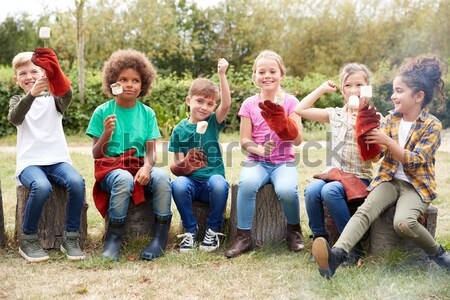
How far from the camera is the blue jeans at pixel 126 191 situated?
134 inches

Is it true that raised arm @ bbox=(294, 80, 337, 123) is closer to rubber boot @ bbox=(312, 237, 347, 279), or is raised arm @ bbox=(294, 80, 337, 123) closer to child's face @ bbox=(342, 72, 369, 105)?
child's face @ bbox=(342, 72, 369, 105)

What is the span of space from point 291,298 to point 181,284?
596 mm

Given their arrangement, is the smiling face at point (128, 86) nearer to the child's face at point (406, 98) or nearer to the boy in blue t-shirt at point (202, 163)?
the boy in blue t-shirt at point (202, 163)

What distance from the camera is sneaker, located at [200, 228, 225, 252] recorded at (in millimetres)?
3566

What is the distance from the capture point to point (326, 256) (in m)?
2.88

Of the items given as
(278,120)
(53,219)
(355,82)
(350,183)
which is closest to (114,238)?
(53,219)

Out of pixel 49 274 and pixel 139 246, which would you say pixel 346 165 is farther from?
pixel 49 274

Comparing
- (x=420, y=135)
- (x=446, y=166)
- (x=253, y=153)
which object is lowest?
(x=446, y=166)

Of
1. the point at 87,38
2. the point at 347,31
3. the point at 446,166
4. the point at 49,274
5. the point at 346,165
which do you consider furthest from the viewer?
the point at 347,31

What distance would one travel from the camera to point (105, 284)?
9.65 ft

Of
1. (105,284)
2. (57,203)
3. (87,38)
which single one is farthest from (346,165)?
(87,38)

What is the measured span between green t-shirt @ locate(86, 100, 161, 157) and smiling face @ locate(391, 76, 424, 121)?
149 cm

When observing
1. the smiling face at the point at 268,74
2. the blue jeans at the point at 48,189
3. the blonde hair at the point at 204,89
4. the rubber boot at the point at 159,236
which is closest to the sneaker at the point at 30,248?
the blue jeans at the point at 48,189

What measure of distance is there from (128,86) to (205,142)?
2.02 feet
